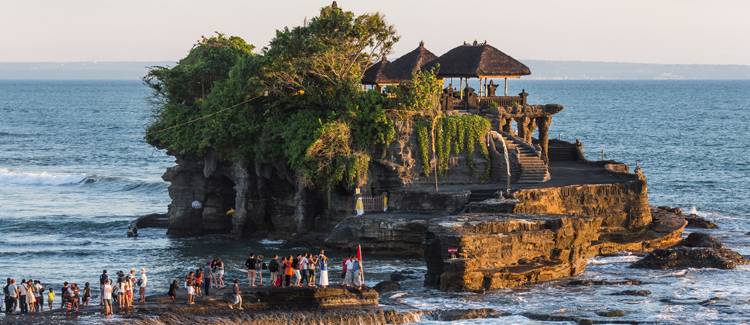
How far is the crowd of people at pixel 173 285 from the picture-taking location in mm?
42719

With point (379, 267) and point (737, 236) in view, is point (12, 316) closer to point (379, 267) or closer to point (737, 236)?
point (379, 267)

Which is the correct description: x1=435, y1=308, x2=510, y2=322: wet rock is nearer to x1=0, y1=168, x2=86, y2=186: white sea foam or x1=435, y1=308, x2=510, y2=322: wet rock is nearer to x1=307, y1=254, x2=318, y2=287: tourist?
x1=307, y1=254, x2=318, y2=287: tourist

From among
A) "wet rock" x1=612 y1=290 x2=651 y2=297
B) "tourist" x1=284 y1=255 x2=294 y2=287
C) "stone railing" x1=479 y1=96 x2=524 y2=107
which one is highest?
"stone railing" x1=479 y1=96 x2=524 y2=107

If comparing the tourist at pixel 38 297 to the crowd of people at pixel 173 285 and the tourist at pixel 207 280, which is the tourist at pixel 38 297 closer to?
the crowd of people at pixel 173 285

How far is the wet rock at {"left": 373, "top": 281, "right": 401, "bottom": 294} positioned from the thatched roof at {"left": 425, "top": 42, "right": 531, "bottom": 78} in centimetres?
1778

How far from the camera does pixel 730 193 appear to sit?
8438cm

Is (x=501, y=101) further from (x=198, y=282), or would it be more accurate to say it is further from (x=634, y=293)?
(x=198, y=282)

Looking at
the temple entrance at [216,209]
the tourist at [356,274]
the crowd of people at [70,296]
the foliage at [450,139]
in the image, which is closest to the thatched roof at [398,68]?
the foliage at [450,139]

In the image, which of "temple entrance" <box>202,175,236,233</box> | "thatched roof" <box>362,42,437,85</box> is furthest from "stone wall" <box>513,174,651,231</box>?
"temple entrance" <box>202,175,236,233</box>

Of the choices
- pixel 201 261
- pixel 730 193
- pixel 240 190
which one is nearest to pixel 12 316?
pixel 201 261

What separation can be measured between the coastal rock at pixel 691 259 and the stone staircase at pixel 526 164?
8.10m

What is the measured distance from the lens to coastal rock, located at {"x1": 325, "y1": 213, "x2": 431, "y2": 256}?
56.1 m

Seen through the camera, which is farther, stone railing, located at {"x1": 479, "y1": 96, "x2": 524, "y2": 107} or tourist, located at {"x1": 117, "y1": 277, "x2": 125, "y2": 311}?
stone railing, located at {"x1": 479, "y1": 96, "x2": 524, "y2": 107}

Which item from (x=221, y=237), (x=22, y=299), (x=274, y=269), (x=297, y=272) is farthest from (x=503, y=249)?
(x=221, y=237)
